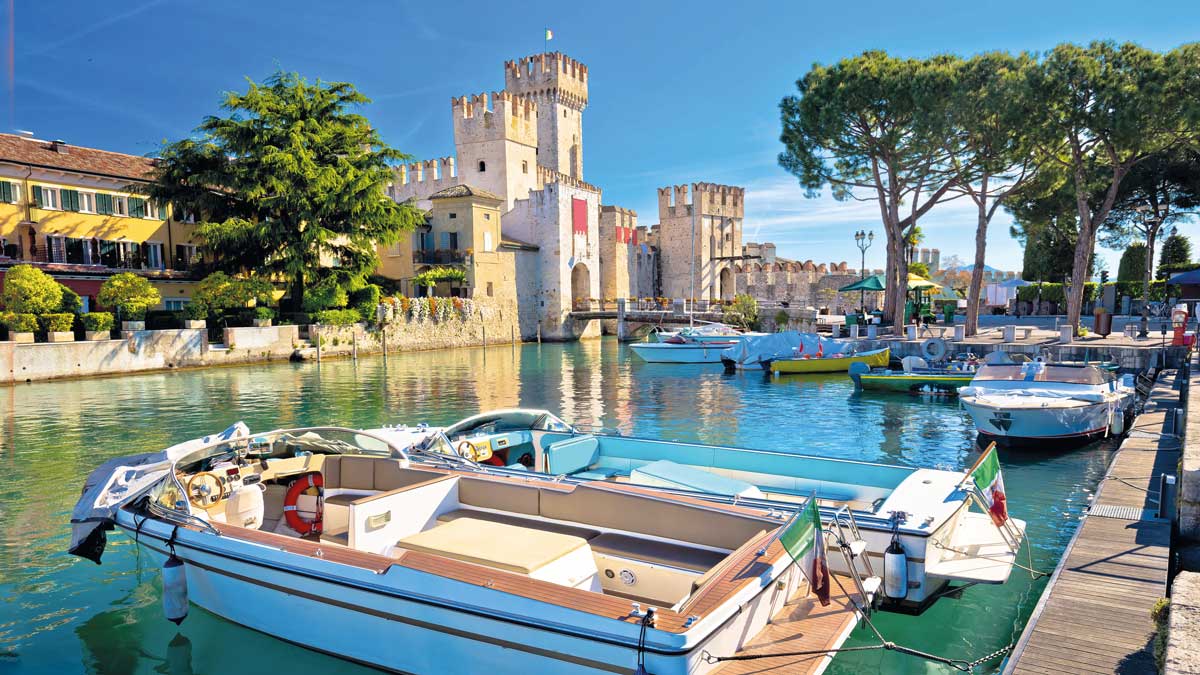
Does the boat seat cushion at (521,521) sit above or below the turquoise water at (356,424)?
above

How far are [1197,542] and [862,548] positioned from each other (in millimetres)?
3880

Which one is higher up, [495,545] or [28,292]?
[28,292]

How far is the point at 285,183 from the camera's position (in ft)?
109

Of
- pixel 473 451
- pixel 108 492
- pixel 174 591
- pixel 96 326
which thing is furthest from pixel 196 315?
pixel 174 591

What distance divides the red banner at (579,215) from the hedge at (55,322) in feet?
102

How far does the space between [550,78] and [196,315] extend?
35184 mm

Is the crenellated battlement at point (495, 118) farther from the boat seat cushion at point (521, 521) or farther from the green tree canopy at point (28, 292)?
the boat seat cushion at point (521, 521)

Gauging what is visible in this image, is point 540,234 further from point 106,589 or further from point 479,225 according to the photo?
point 106,589

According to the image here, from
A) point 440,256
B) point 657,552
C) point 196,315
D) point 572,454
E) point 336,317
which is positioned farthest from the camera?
point 440,256

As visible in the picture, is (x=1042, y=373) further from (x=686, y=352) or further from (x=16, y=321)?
(x=16, y=321)

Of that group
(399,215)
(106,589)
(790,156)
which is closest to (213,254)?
(399,215)

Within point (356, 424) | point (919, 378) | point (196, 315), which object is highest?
point (196, 315)

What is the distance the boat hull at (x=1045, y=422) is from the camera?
43.2ft

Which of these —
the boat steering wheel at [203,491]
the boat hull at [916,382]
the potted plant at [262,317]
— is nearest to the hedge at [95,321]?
the potted plant at [262,317]
